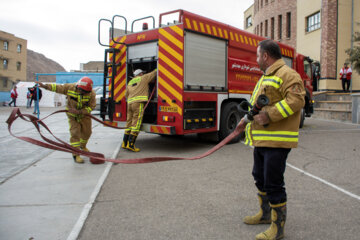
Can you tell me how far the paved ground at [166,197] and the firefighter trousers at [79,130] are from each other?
41cm

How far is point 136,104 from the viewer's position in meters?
7.31

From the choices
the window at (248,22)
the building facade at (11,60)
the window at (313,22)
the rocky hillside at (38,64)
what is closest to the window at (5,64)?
the building facade at (11,60)

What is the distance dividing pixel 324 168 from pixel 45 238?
15.6 feet

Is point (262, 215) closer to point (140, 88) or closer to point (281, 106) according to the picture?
point (281, 106)

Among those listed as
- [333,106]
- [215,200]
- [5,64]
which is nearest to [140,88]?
[215,200]

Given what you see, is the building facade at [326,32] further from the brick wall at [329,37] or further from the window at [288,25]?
the window at [288,25]

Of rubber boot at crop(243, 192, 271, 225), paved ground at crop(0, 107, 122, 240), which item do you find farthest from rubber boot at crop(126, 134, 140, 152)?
rubber boot at crop(243, 192, 271, 225)

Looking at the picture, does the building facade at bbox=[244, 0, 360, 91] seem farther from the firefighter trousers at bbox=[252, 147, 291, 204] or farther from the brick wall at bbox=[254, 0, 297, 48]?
the firefighter trousers at bbox=[252, 147, 291, 204]

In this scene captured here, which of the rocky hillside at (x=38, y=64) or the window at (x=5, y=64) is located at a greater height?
the rocky hillside at (x=38, y=64)

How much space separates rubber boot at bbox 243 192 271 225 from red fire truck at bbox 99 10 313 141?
371 centimetres

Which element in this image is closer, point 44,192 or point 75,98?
point 44,192

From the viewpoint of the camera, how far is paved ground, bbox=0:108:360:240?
125 inches

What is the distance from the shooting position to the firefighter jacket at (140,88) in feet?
24.0

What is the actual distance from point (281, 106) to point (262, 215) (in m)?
1.18
